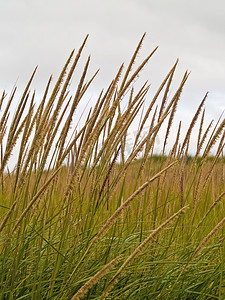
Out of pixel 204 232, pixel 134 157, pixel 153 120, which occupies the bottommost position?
pixel 204 232

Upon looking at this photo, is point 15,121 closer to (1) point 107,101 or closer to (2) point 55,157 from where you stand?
(2) point 55,157

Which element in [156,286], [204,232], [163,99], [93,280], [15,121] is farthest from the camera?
[204,232]

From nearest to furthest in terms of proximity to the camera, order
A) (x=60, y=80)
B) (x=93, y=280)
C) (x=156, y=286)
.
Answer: (x=93, y=280), (x=60, y=80), (x=156, y=286)

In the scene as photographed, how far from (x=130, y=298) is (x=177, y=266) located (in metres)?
0.38

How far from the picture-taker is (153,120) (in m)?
1.97

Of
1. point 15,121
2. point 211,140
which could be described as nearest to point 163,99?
point 211,140

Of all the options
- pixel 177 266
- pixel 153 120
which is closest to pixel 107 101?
pixel 153 120

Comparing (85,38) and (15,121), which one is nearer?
(85,38)

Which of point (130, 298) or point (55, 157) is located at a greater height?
point (55, 157)

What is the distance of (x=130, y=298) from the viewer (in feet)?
5.55

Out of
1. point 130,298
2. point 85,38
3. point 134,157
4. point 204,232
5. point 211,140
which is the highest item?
point 85,38

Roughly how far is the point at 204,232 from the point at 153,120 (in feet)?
3.58

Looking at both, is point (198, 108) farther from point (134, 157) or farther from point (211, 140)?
point (134, 157)

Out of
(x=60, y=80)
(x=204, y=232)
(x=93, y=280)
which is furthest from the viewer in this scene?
(x=204, y=232)
